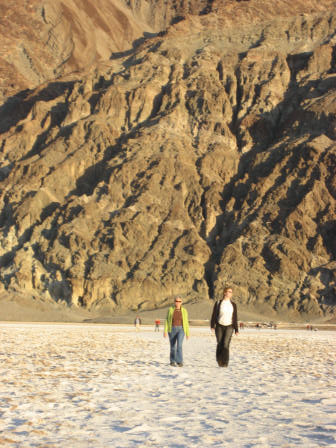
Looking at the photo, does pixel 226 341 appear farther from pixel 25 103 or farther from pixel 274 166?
pixel 25 103

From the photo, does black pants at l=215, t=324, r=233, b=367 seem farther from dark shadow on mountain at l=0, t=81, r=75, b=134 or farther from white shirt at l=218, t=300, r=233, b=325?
dark shadow on mountain at l=0, t=81, r=75, b=134

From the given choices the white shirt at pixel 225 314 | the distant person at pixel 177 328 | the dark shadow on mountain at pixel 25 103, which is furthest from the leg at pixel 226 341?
the dark shadow on mountain at pixel 25 103

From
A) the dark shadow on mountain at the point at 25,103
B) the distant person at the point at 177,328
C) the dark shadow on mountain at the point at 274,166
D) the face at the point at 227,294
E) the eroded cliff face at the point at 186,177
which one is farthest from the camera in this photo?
the dark shadow on mountain at the point at 25,103

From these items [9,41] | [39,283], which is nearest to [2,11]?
[9,41]

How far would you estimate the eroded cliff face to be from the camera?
64062 mm

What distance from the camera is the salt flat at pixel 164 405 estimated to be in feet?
18.1

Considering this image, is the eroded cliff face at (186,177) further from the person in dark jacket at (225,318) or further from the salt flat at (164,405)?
the salt flat at (164,405)

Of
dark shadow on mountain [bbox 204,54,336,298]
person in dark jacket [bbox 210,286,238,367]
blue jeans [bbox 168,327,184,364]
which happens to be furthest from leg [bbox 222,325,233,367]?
dark shadow on mountain [bbox 204,54,336,298]

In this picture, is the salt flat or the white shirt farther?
the white shirt

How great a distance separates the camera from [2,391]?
8.09m

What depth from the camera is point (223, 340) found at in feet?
37.4

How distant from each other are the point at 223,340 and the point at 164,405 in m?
4.25

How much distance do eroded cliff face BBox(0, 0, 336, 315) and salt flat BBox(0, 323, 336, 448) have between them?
51.8 m

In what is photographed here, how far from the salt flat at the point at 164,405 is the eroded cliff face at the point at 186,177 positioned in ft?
170
